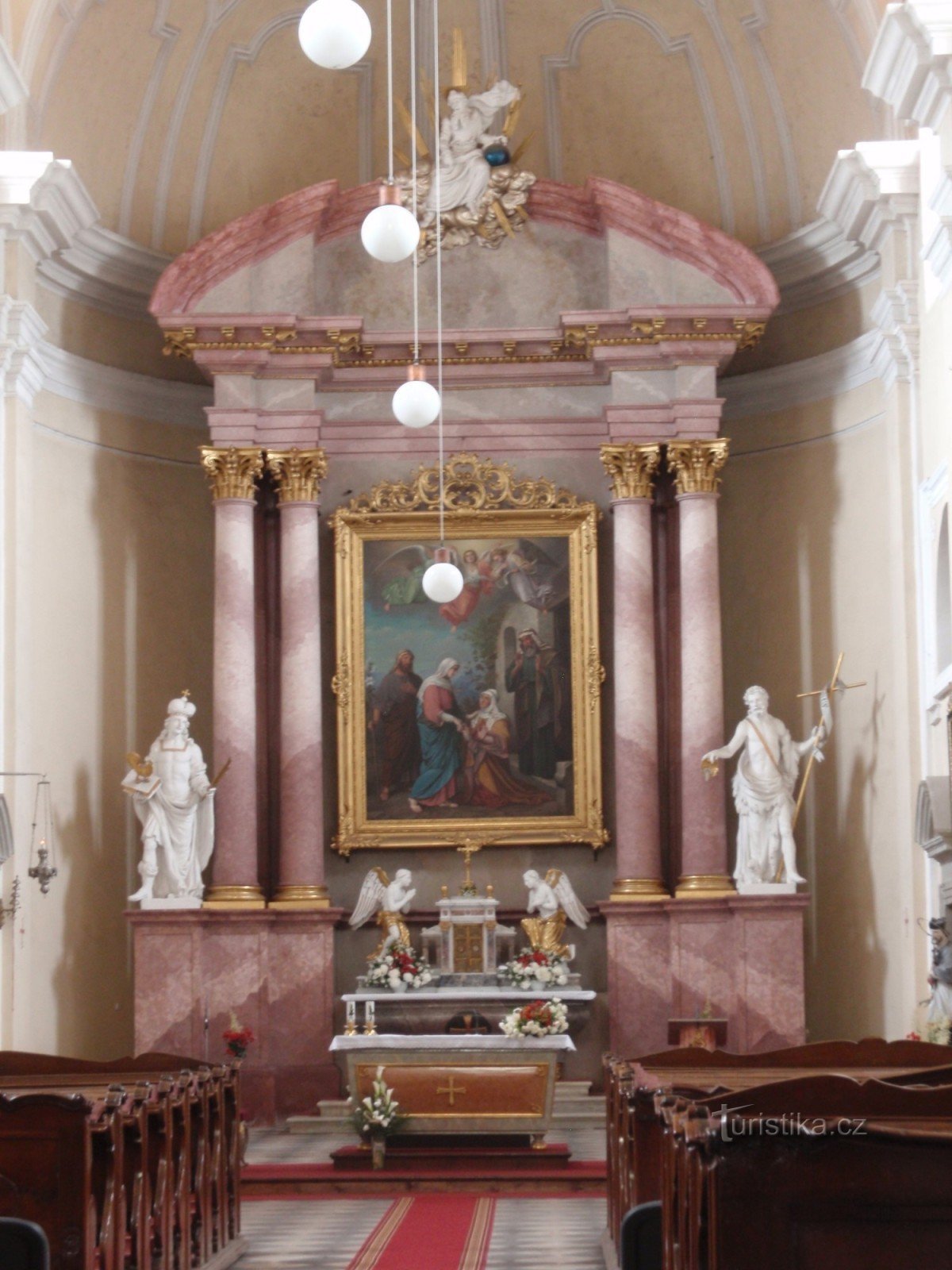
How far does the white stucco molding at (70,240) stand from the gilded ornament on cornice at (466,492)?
2764 mm

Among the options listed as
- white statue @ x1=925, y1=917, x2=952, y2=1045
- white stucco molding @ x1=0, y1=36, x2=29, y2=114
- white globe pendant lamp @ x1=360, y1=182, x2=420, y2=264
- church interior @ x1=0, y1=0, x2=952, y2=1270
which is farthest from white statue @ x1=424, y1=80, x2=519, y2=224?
white globe pendant lamp @ x1=360, y1=182, x2=420, y2=264

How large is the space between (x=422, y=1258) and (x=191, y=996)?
20.5 feet

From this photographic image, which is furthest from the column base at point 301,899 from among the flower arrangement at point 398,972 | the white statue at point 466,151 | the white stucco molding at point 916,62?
the white stucco molding at point 916,62

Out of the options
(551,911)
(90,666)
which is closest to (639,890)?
(551,911)

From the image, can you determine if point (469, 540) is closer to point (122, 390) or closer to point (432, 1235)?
point (122, 390)

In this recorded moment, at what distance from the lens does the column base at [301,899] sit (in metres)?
15.9

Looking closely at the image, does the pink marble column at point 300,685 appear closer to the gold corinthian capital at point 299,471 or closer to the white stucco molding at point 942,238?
the gold corinthian capital at point 299,471

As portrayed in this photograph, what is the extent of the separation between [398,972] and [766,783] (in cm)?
325

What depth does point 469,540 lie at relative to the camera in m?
16.9

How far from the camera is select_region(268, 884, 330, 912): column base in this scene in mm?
15898

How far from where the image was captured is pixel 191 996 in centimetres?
1540

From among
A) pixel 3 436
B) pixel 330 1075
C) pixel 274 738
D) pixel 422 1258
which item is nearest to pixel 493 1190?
pixel 422 1258

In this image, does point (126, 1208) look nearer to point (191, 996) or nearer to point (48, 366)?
point (191, 996)

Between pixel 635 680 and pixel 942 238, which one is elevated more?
pixel 942 238
